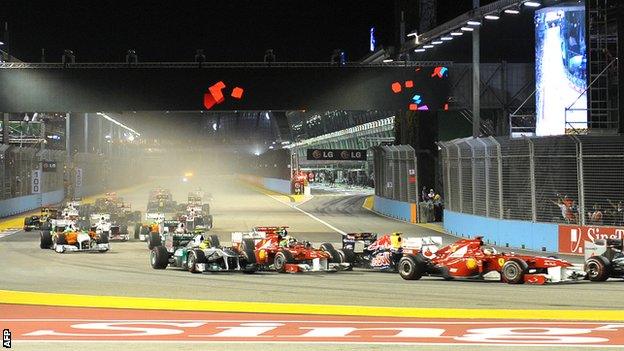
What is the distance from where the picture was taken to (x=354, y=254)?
2238 centimetres

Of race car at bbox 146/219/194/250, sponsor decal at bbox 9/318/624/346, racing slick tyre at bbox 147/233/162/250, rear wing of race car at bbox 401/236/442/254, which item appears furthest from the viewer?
racing slick tyre at bbox 147/233/162/250

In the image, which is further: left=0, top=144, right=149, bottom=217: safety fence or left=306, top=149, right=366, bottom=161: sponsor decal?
left=306, top=149, right=366, bottom=161: sponsor decal

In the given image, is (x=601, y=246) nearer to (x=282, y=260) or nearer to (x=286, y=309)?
(x=282, y=260)

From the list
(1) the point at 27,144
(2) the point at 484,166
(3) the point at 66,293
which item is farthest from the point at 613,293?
(1) the point at 27,144

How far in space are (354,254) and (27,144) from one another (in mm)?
69380

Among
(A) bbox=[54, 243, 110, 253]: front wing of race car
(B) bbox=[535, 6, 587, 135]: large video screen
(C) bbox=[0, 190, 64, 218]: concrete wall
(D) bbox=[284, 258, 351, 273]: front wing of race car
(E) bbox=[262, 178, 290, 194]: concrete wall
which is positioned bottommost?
(D) bbox=[284, 258, 351, 273]: front wing of race car

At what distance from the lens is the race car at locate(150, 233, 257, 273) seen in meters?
21.7

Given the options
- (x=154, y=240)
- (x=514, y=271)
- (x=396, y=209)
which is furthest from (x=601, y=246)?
(x=396, y=209)

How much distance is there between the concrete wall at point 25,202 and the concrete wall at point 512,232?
81.3 ft

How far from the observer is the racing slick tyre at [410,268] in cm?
1967

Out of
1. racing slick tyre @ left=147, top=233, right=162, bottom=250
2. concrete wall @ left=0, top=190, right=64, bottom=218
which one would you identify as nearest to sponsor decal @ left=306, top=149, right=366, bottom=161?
concrete wall @ left=0, top=190, right=64, bottom=218

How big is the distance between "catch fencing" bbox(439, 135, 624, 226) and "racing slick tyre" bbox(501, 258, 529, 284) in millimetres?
7362

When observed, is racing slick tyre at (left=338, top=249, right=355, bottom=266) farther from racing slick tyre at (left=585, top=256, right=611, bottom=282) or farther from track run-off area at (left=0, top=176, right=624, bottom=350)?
racing slick tyre at (left=585, top=256, right=611, bottom=282)

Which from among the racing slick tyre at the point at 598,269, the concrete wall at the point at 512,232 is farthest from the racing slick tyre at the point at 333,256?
the concrete wall at the point at 512,232
